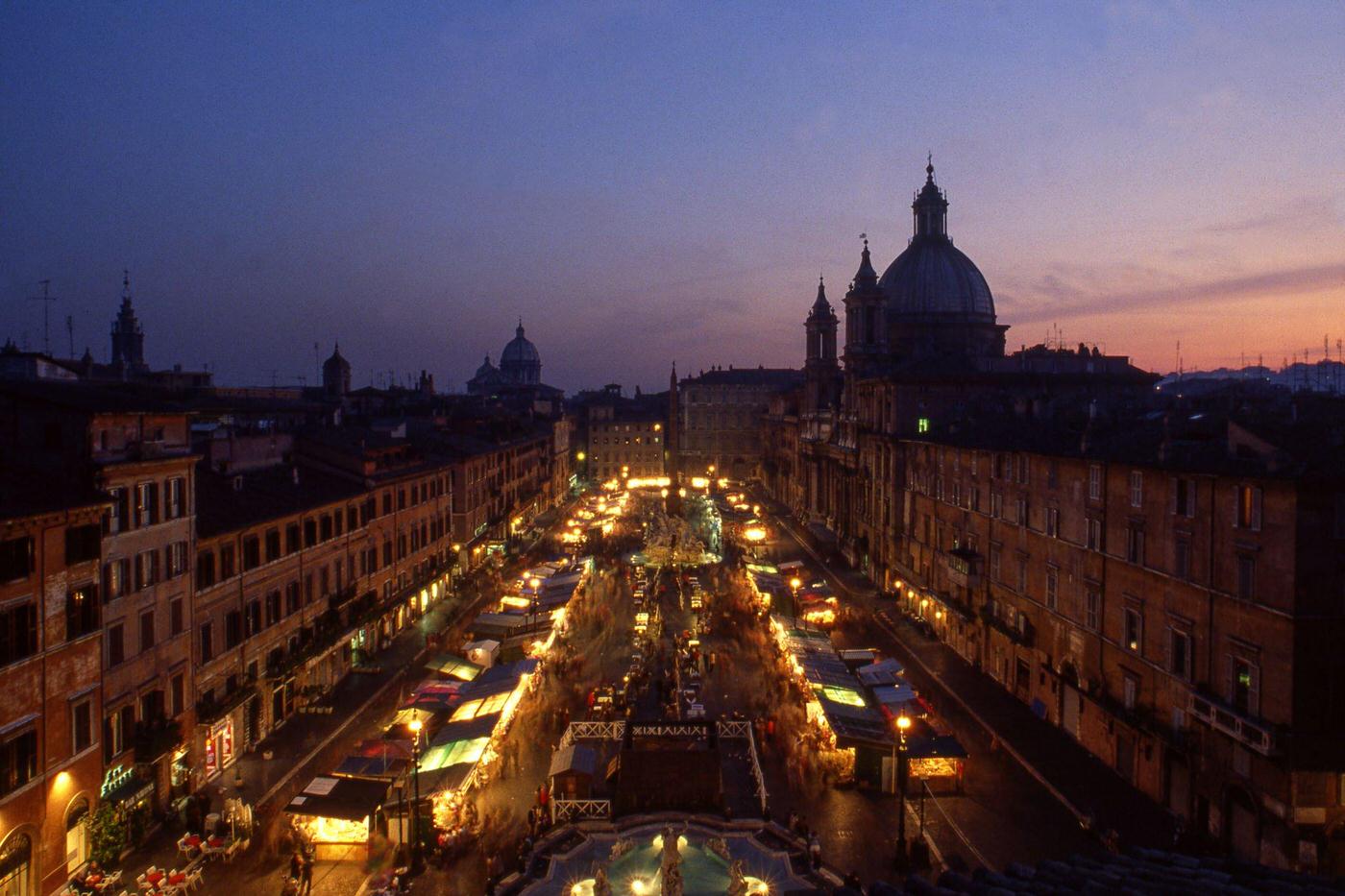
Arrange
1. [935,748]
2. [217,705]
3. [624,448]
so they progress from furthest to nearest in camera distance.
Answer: [624,448]
[217,705]
[935,748]

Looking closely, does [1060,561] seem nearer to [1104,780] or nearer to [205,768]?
[1104,780]

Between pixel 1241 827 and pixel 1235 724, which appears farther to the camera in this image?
pixel 1241 827

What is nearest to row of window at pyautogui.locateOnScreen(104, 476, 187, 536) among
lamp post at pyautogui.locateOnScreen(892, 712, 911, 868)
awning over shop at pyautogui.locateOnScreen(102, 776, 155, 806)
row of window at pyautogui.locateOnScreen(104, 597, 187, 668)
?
row of window at pyautogui.locateOnScreen(104, 597, 187, 668)

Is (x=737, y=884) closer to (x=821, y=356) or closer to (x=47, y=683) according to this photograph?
(x=47, y=683)

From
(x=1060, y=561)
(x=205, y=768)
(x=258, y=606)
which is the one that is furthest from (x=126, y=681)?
(x=1060, y=561)

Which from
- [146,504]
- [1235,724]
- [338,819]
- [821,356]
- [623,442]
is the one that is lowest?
[338,819]

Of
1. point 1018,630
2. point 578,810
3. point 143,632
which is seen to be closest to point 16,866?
point 143,632

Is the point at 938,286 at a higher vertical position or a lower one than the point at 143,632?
higher

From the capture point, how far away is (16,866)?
Answer: 2255 centimetres

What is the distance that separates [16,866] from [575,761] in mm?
13836

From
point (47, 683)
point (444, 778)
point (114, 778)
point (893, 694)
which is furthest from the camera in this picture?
point (893, 694)

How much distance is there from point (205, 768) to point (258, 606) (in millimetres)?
6653

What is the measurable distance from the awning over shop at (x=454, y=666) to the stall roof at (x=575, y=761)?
34.5ft

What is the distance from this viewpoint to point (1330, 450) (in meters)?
25.3
